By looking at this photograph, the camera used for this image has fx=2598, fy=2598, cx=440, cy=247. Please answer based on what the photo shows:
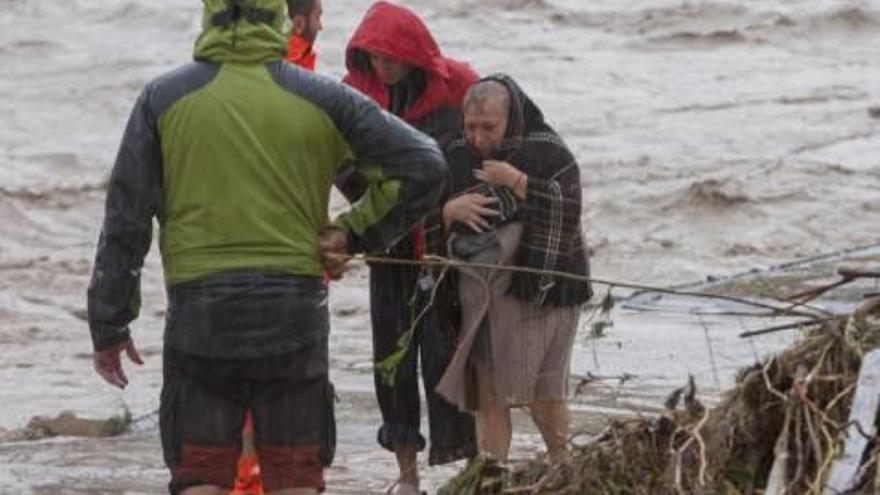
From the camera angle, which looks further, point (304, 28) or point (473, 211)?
point (304, 28)

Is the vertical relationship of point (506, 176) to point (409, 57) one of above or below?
below

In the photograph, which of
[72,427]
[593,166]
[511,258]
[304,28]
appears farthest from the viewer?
[593,166]

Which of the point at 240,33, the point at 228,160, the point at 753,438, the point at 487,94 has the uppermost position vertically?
the point at 240,33

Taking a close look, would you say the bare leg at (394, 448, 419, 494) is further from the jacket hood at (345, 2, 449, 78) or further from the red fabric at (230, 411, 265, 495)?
the jacket hood at (345, 2, 449, 78)

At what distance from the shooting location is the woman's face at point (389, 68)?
9.09 meters

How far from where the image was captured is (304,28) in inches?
367

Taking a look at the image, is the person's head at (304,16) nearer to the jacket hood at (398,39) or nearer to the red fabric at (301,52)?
the red fabric at (301,52)

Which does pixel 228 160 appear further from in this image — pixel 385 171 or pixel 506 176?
pixel 506 176

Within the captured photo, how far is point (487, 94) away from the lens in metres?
8.77

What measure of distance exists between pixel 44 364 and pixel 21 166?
491cm

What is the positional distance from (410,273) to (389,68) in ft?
2.38

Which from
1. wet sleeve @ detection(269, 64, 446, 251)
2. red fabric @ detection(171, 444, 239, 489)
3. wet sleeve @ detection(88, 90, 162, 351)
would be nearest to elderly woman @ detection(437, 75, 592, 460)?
wet sleeve @ detection(269, 64, 446, 251)

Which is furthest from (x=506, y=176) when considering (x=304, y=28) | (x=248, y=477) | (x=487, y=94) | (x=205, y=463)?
(x=205, y=463)

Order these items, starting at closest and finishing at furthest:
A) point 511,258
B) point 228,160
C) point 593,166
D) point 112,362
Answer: point 228,160, point 112,362, point 511,258, point 593,166
